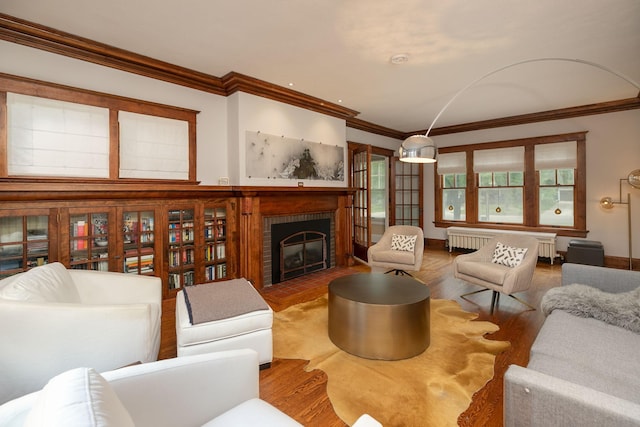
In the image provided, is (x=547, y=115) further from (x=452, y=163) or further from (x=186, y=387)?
(x=186, y=387)

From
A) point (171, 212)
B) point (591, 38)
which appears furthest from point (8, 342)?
point (591, 38)

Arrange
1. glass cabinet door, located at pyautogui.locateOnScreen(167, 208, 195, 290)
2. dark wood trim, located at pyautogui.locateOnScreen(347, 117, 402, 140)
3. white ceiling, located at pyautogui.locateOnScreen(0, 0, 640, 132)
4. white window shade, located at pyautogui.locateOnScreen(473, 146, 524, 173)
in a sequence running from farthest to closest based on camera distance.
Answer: white window shade, located at pyautogui.locateOnScreen(473, 146, 524, 173) → dark wood trim, located at pyautogui.locateOnScreen(347, 117, 402, 140) → glass cabinet door, located at pyautogui.locateOnScreen(167, 208, 195, 290) → white ceiling, located at pyautogui.locateOnScreen(0, 0, 640, 132)

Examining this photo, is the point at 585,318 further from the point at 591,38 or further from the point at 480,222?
the point at 480,222

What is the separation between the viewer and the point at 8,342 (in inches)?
61.5

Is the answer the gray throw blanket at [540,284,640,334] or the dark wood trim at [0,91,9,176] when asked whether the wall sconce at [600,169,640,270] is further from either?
the dark wood trim at [0,91,9,176]

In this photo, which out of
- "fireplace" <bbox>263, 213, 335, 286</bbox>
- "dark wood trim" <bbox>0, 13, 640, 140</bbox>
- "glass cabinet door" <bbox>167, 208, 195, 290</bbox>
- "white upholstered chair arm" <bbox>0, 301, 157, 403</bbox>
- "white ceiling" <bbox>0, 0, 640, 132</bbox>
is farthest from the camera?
"fireplace" <bbox>263, 213, 335, 286</bbox>

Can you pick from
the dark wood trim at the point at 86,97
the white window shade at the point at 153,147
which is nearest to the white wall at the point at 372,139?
the dark wood trim at the point at 86,97

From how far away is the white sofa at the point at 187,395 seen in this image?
914 mm

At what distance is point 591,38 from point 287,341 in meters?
4.03

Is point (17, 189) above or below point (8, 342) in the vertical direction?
above

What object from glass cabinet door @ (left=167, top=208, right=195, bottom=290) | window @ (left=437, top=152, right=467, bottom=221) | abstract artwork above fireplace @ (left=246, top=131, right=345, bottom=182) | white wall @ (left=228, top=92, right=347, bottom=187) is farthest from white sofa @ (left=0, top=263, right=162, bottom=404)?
window @ (left=437, top=152, right=467, bottom=221)

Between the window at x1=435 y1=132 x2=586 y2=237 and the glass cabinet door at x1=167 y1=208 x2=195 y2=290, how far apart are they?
18.2 feet

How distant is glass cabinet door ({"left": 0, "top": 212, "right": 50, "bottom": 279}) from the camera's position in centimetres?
273

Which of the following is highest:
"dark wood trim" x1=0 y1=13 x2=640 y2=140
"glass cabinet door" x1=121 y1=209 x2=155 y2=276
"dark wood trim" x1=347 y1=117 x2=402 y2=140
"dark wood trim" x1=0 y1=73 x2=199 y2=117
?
"dark wood trim" x1=347 y1=117 x2=402 y2=140
